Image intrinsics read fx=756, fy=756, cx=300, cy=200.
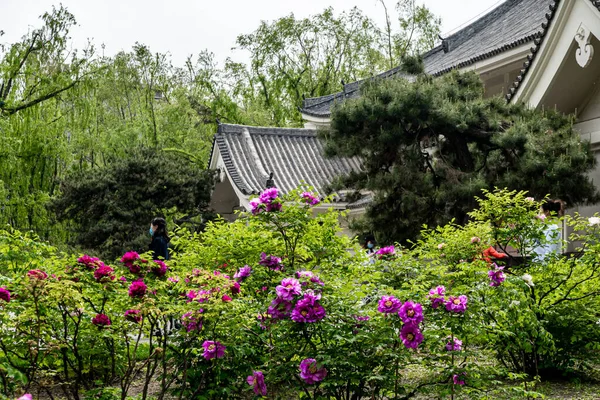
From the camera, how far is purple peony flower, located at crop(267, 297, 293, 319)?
4.68m

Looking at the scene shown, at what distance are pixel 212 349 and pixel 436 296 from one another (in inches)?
59.5

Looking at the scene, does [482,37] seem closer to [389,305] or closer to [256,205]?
[256,205]

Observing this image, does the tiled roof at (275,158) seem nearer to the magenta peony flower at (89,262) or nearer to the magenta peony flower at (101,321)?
the magenta peony flower at (89,262)

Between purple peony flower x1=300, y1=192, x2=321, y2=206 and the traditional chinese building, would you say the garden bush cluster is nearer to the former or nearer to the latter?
purple peony flower x1=300, y1=192, x2=321, y2=206

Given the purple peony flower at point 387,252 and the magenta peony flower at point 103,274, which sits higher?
the magenta peony flower at point 103,274

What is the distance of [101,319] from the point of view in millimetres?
5008

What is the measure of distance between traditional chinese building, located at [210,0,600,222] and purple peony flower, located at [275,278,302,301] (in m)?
4.98

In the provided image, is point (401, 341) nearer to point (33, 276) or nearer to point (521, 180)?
point (33, 276)

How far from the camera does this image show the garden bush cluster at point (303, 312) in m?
4.77

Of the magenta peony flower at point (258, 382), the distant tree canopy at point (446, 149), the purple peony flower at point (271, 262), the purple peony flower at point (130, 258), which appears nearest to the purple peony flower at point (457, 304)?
the magenta peony flower at point (258, 382)

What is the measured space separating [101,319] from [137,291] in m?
0.43

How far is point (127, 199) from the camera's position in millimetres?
19984

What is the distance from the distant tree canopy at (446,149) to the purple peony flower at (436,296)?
6.66 m

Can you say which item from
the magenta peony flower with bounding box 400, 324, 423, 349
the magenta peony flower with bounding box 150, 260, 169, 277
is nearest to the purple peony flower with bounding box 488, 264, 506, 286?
the magenta peony flower with bounding box 400, 324, 423, 349
